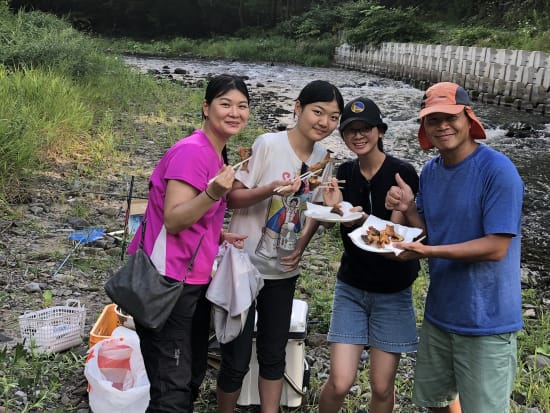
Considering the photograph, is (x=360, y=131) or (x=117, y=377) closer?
(x=360, y=131)

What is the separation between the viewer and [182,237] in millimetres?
2393

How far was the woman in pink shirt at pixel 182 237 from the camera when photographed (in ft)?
7.59

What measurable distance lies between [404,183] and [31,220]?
436cm

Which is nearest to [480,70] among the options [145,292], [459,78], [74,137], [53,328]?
[459,78]

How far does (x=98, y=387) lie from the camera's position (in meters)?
2.79

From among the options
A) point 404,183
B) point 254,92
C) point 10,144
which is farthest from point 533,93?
point 404,183

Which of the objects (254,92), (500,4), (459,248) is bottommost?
(254,92)

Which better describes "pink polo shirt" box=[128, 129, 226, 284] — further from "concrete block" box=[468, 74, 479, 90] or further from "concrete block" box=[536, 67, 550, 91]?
"concrete block" box=[468, 74, 479, 90]

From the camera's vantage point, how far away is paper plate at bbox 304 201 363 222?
104 inches

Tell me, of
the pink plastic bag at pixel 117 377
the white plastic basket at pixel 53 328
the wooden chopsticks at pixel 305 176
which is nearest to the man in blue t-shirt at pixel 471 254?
the wooden chopsticks at pixel 305 176

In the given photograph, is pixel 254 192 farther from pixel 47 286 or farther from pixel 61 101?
pixel 61 101

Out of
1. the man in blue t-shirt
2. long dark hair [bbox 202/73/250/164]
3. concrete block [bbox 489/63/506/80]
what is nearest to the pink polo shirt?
long dark hair [bbox 202/73/250/164]

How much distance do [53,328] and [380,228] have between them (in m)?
2.13

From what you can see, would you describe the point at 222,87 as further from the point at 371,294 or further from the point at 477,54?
the point at 477,54
